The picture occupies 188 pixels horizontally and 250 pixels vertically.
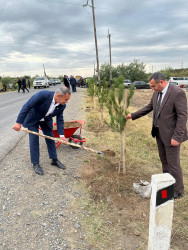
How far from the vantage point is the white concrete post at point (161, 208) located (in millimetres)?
1805

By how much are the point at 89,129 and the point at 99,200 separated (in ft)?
13.3

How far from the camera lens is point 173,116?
3.17 metres

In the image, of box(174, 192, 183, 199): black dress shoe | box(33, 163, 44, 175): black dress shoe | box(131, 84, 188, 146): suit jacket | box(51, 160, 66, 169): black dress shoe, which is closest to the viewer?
box(131, 84, 188, 146): suit jacket

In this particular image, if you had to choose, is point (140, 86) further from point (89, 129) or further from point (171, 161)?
point (171, 161)

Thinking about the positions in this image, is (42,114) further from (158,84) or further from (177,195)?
(177,195)

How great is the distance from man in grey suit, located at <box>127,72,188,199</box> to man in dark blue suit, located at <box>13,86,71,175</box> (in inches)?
58.4

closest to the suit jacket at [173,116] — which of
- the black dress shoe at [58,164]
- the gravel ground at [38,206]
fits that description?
the gravel ground at [38,206]

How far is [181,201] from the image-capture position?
10.8 feet

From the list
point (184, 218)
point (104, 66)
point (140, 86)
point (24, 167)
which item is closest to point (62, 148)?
point (24, 167)

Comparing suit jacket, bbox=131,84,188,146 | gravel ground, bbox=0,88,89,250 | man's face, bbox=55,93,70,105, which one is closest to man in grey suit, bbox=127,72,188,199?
suit jacket, bbox=131,84,188,146

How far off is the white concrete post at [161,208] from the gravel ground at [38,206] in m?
0.89

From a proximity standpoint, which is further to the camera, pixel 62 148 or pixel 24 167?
pixel 62 148

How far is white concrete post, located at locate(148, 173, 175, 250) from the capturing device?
5.92ft

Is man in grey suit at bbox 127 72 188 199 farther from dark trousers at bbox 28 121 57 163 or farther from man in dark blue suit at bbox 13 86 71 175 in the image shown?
dark trousers at bbox 28 121 57 163
